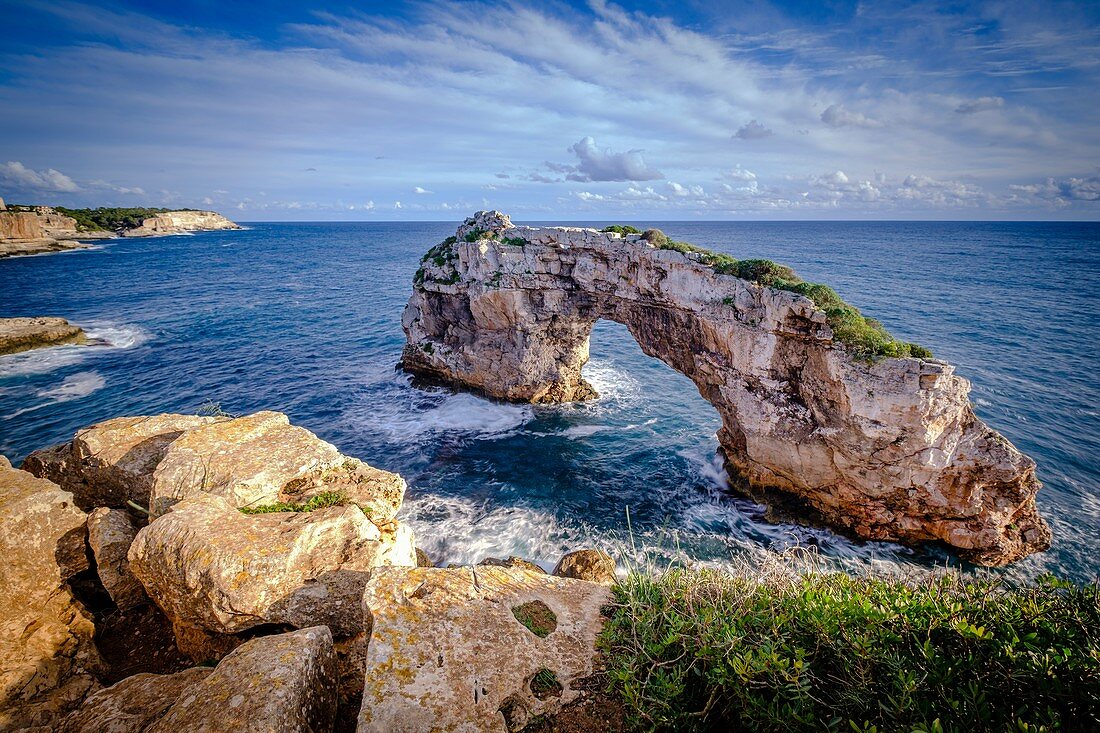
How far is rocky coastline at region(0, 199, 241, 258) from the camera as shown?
97.3m

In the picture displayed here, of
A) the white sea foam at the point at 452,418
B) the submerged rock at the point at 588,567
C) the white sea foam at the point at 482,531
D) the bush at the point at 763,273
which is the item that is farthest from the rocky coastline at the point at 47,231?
the bush at the point at 763,273

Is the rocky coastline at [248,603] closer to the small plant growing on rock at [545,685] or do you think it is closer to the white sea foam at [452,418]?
the small plant growing on rock at [545,685]

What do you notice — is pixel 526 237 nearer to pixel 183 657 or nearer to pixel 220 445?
pixel 220 445

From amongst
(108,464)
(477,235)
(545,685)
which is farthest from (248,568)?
(477,235)

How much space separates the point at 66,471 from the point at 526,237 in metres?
21.6

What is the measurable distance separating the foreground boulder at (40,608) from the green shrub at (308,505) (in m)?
3.14

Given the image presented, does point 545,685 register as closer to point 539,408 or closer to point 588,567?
point 588,567

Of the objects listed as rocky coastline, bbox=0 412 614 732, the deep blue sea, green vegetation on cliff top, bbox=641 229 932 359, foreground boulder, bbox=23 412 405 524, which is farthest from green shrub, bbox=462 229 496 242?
rocky coastline, bbox=0 412 614 732

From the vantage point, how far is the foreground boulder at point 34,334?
121 feet

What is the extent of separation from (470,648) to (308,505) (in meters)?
5.58

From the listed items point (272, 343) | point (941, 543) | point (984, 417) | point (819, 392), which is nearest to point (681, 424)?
point (819, 392)

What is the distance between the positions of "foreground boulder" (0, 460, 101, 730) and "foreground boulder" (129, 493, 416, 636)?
151 centimetres

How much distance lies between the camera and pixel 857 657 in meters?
4.80

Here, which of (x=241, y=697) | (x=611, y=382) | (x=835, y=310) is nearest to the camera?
(x=241, y=697)
